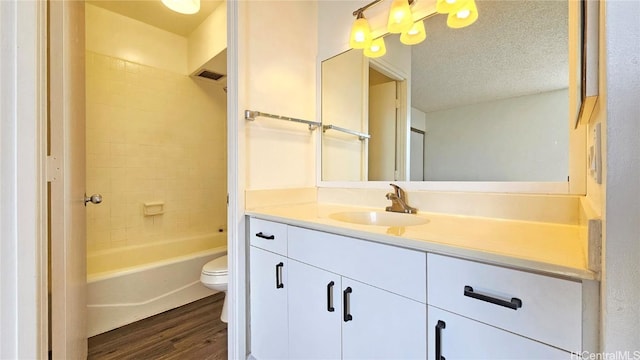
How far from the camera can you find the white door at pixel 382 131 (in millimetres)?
1491

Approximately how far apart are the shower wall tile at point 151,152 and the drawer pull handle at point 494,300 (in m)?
2.68

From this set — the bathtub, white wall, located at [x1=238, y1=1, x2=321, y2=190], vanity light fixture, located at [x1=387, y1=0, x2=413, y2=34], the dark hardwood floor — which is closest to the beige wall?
the bathtub

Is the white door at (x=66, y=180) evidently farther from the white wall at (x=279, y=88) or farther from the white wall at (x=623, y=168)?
the white wall at (x=623, y=168)

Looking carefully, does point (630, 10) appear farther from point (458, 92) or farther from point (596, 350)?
point (458, 92)

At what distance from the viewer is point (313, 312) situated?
1054mm

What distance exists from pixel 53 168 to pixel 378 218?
1.36 m

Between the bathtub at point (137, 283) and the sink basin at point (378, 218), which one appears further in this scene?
the bathtub at point (137, 283)

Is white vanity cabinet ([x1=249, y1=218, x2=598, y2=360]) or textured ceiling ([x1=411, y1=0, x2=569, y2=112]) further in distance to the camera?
textured ceiling ([x1=411, y1=0, x2=569, y2=112])

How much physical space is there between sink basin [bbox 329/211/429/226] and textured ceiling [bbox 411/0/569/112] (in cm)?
57

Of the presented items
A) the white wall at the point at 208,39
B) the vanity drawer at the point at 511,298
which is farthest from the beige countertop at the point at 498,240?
the white wall at the point at 208,39

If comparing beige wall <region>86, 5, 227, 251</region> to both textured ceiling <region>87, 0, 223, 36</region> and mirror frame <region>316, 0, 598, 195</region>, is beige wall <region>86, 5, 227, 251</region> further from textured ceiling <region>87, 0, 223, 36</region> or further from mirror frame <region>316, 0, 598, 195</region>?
mirror frame <region>316, 0, 598, 195</region>

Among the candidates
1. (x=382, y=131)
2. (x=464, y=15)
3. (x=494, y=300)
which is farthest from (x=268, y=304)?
(x=464, y=15)

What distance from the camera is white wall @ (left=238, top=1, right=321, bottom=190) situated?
1.42 m
